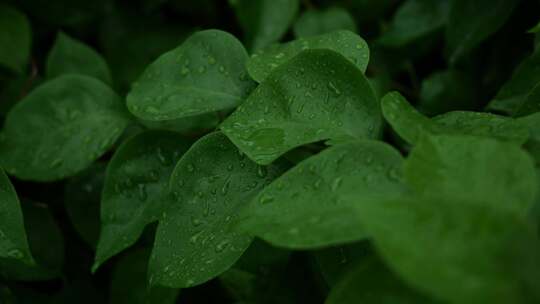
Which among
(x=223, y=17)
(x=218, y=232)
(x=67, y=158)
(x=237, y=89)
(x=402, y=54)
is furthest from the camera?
(x=223, y=17)

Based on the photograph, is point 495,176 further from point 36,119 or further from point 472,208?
point 36,119

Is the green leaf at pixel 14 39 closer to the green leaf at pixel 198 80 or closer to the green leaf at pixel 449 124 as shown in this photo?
the green leaf at pixel 198 80

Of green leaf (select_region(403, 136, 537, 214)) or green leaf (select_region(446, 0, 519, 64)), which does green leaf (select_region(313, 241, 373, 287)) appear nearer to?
green leaf (select_region(403, 136, 537, 214))

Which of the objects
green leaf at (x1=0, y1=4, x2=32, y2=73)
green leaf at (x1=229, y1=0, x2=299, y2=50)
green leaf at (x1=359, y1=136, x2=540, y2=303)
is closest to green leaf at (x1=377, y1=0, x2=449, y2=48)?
green leaf at (x1=229, y1=0, x2=299, y2=50)

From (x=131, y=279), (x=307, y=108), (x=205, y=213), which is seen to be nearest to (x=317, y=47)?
(x=307, y=108)

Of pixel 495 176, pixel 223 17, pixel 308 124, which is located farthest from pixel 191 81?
pixel 223 17

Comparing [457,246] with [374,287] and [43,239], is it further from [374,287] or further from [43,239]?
[43,239]
